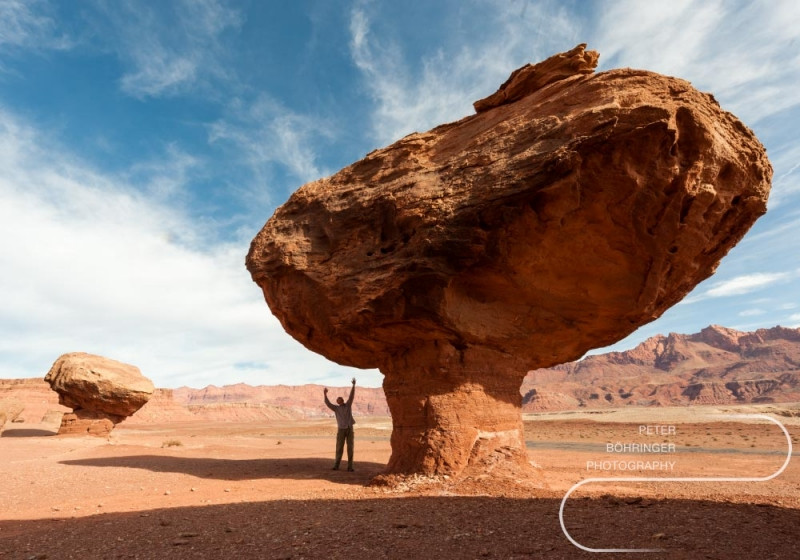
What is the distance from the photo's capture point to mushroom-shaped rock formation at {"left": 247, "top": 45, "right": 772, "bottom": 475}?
8.00 metres

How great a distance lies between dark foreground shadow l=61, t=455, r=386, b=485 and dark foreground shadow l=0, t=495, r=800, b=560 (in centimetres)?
396

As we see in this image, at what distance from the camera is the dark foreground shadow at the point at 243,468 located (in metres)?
11.7

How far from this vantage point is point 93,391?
2341 cm

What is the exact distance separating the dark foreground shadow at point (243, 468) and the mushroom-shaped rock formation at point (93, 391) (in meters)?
9.47

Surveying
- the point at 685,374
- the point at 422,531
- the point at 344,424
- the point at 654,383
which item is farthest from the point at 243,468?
the point at 685,374

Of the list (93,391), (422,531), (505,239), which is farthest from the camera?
(93,391)

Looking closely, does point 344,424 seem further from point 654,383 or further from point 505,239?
point 654,383

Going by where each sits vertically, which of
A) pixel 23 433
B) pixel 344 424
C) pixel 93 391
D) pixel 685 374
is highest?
pixel 685 374

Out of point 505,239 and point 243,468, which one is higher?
point 505,239

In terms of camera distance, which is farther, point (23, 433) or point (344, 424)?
point (23, 433)

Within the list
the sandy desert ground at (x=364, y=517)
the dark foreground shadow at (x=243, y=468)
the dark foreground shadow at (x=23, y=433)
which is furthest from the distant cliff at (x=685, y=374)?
the sandy desert ground at (x=364, y=517)

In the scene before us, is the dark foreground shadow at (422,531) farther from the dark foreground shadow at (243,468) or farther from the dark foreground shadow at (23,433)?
the dark foreground shadow at (23,433)

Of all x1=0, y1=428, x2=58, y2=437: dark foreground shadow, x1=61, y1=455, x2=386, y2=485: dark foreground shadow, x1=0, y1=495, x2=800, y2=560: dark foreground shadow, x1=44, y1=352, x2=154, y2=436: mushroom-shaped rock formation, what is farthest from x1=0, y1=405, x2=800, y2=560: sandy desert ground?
x1=0, y1=428, x2=58, y2=437: dark foreground shadow

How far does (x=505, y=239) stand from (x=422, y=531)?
517 cm
